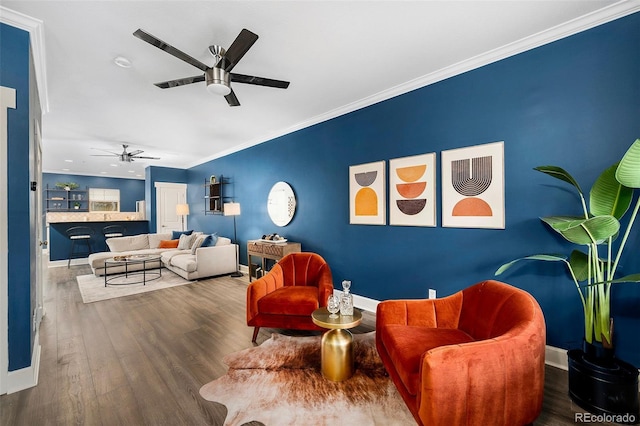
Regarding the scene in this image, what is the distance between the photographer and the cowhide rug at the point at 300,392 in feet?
5.70

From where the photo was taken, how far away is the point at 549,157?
237cm

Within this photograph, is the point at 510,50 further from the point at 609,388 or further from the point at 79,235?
the point at 79,235

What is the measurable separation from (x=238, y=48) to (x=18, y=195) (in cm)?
202

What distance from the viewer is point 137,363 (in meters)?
2.43

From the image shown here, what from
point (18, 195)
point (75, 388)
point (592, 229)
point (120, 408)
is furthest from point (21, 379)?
point (592, 229)

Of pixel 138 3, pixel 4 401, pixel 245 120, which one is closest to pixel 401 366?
pixel 4 401

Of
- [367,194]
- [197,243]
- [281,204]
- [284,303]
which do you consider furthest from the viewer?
[197,243]

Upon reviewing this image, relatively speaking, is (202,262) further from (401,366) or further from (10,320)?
(401,366)

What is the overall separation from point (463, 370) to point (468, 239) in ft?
5.83

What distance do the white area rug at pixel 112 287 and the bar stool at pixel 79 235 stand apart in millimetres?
1988

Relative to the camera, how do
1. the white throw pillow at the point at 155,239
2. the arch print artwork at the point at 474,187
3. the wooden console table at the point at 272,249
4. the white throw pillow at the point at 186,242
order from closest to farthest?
the arch print artwork at the point at 474,187, the wooden console table at the point at 272,249, the white throw pillow at the point at 186,242, the white throw pillow at the point at 155,239

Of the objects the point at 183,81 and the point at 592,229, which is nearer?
the point at 592,229

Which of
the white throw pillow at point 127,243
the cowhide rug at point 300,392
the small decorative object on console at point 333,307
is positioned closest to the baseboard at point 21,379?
the cowhide rug at point 300,392

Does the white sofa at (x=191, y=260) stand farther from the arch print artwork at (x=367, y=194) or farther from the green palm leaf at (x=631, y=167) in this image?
the green palm leaf at (x=631, y=167)
